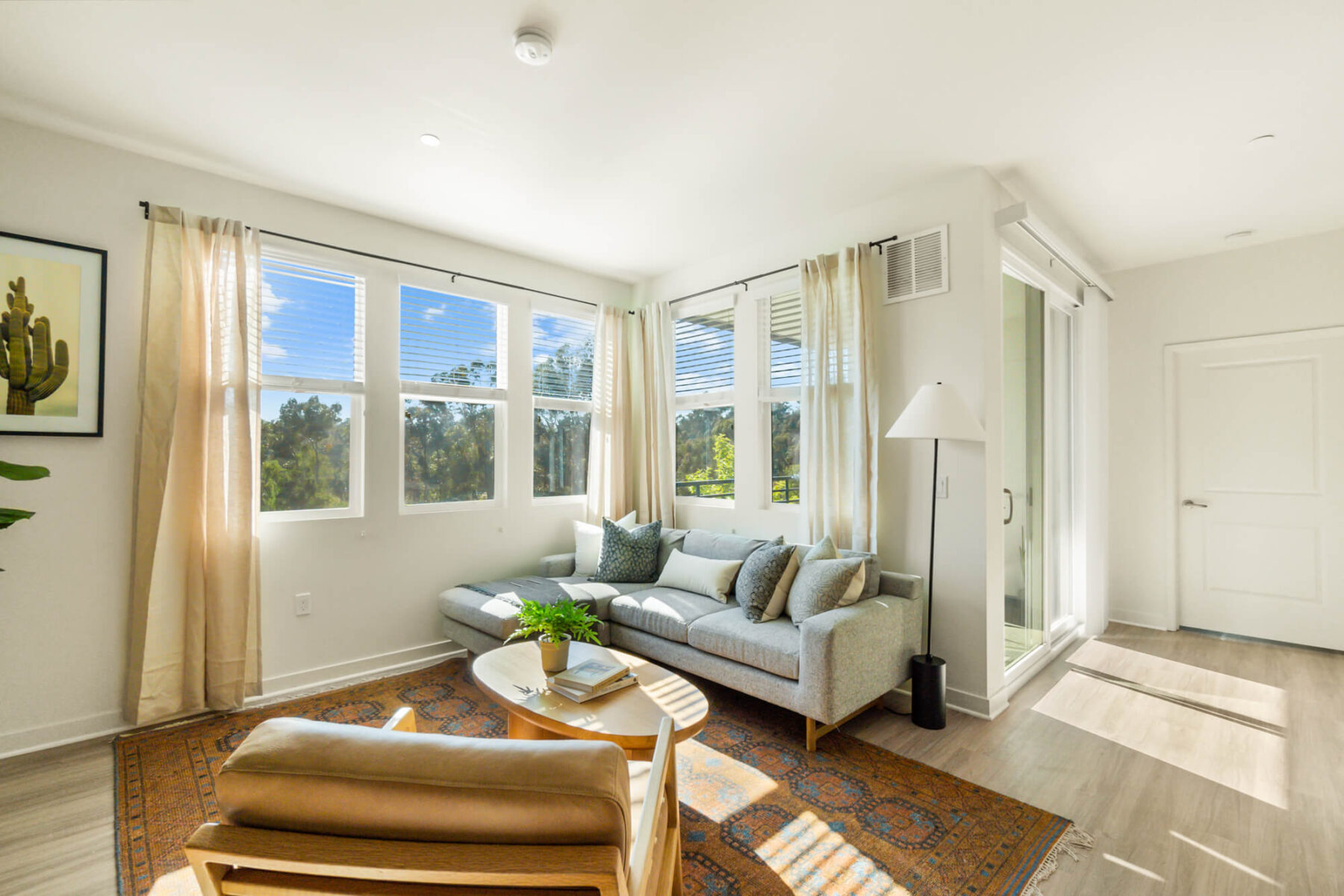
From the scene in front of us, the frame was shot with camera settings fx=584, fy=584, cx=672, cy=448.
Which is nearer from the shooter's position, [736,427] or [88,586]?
[88,586]

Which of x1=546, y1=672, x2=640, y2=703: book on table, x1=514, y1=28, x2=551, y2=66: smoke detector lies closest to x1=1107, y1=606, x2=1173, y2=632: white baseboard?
x1=546, y1=672, x2=640, y2=703: book on table

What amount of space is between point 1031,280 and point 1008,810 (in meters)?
2.99

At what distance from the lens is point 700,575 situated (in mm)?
3570

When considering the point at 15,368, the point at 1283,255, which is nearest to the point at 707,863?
the point at 15,368

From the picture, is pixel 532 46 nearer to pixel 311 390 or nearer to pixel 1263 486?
pixel 311 390

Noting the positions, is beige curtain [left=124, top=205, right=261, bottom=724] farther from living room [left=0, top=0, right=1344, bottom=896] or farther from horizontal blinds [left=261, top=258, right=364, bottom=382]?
horizontal blinds [left=261, top=258, right=364, bottom=382]

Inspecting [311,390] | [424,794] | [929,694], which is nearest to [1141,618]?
[929,694]

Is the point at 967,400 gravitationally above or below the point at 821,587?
above

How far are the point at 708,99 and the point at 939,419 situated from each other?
1.77 metres

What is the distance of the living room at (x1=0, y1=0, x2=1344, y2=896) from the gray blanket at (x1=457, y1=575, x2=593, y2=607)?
55 mm

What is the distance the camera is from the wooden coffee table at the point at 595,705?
1.88m

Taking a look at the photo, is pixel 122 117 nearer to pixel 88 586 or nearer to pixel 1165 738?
pixel 88 586

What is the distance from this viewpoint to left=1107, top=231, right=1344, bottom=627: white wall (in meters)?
4.03

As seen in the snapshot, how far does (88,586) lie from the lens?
267cm
